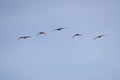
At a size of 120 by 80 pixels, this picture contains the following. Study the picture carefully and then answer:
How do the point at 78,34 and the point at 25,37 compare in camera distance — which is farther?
the point at 78,34

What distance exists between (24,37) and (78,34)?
1431cm

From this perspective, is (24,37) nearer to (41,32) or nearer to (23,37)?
(23,37)

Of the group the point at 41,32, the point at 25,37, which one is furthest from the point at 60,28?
the point at 25,37

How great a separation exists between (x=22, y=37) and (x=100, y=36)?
68.0ft

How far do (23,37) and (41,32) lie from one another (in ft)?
16.5

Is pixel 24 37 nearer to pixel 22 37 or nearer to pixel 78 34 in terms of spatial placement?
pixel 22 37

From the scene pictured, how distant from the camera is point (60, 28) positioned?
5316 centimetres

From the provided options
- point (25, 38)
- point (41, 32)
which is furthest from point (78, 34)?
point (25, 38)

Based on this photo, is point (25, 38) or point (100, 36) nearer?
point (25, 38)

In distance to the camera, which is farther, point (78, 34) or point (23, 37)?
point (78, 34)

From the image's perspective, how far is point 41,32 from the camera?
55625 mm

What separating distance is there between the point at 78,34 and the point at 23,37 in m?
14.5

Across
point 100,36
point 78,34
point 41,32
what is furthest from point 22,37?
point 100,36

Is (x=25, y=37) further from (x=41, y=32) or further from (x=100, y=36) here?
(x=100, y=36)
